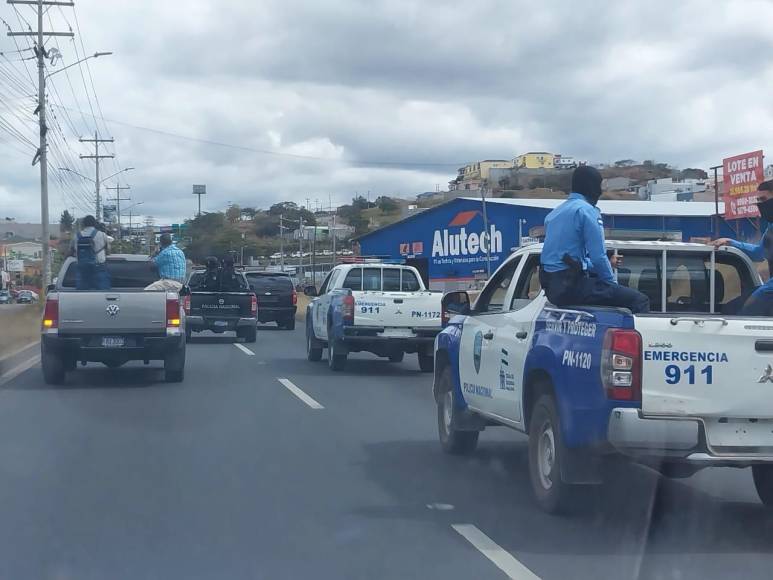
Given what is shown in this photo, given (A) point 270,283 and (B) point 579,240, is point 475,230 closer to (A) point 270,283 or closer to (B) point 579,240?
(A) point 270,283

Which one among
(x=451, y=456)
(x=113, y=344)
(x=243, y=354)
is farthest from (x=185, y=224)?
(x=451, y=456)

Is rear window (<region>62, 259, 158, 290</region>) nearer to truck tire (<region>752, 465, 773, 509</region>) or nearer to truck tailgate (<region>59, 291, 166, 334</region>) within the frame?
truck tailgate (<region>59, 291, 166, 334</region>)

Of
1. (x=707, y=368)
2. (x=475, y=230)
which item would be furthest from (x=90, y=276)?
(x=475, y=230)

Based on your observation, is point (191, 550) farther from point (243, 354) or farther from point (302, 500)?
point (243, 354)

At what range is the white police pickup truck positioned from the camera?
6.42m

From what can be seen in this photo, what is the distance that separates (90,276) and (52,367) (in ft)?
5.29

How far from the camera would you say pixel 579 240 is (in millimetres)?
7520

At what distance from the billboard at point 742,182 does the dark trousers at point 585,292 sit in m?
36.1

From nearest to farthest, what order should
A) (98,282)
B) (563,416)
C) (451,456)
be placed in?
(563,416), (451,456), (98,282)

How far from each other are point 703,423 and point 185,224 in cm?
8845

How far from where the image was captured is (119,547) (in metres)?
6.64

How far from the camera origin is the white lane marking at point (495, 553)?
6039mm

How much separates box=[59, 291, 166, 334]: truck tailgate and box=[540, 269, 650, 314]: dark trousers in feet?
28.7

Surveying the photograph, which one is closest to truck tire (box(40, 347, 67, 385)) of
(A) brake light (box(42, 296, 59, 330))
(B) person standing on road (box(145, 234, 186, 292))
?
(A) brake light (box(42, 296, 59, 330))
